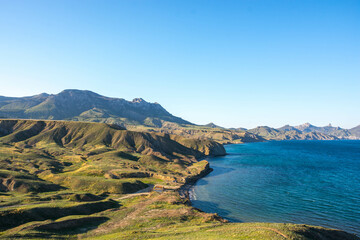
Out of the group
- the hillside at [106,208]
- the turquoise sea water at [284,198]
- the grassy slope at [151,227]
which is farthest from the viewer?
the turquoise sea water at [284,198]

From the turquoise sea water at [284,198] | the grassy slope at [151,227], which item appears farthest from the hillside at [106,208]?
→ the turquoise sea water at [284,198]

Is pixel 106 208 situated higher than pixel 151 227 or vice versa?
pixel 151 227

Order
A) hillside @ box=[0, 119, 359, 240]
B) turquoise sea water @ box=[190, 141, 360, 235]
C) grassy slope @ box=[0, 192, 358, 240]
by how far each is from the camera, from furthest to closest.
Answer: turquoise sea water @ box=[190, 141, 360, 235] < hillside @ box=[0, 119, 359, 240] < grassy slope @ box=[0, 192, 358, 240]

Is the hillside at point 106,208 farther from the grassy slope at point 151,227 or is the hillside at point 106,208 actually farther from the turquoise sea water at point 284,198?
the turquoise sea water at point 284,198

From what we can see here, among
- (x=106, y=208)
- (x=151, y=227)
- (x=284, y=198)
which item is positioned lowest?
(x=106, y=208)

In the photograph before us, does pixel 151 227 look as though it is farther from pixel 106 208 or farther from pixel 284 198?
pixel 284 198

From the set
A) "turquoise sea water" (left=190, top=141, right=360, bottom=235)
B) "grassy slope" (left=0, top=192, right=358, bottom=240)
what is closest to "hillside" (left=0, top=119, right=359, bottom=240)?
"grassy slope" (left=0, top=192, right=358, bottom=240)

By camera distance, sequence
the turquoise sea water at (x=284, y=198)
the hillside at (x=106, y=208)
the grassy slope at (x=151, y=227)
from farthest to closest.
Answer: the turquoise sea water at (x=284, y=198) → the hillside at (x=106, y=208) → the grassy slope at (x=151, y=227)

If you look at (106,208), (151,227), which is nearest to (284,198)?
(151,227)

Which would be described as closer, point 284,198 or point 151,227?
point 151,227

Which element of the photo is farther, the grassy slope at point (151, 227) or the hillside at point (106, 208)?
the hillside at point (106, 208)

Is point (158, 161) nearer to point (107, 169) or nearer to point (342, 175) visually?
point (107, 169)

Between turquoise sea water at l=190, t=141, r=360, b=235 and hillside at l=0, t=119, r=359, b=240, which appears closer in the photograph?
hillside at l=0, t=119, r=359, b=240

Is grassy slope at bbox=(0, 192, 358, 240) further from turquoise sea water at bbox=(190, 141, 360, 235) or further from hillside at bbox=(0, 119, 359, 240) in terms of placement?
turquoise sea water at bbox=(190, 141, 360, 235)
